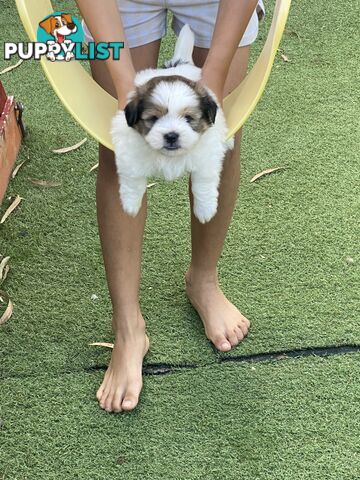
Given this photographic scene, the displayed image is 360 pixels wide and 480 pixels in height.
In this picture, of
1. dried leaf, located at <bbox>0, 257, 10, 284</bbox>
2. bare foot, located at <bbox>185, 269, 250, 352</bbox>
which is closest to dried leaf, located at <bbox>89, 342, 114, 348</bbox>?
bare foot, located at <bbox>185, 269, 250, 352</bbox>

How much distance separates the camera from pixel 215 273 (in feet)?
5.91

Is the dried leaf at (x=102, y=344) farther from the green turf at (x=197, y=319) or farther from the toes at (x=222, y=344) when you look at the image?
the toes at (x=222, y=344)

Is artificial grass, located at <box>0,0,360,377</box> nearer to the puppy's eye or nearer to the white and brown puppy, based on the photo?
the white and brown puppy

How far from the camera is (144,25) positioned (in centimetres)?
140

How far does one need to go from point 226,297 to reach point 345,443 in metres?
0.53

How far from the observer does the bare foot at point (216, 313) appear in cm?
172

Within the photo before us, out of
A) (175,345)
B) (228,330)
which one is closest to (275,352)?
(228,330)

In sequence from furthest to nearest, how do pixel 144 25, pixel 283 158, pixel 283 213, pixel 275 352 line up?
pixel 283 158
pixel 283 213
pixel 275 352
pixel 144 25

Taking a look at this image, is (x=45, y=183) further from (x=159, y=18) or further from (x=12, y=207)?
(x=159, y=18)

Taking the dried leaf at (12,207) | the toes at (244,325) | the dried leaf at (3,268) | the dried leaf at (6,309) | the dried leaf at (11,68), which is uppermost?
the dried leaf at (11,68)

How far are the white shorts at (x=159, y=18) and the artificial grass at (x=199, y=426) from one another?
81 centimetres

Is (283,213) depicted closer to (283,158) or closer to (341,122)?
(283,158)

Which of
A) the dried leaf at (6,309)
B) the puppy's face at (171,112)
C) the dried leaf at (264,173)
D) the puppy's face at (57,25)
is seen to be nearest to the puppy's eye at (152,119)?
the puppy's face at (171,112)

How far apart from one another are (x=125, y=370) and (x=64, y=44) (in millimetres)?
773
